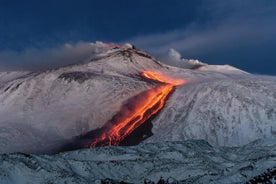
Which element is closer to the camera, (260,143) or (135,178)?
(135,178)

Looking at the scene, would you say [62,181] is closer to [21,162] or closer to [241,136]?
[21,162]

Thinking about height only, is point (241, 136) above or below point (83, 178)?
above

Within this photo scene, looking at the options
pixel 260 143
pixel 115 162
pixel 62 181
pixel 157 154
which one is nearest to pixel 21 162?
pixel 62 181

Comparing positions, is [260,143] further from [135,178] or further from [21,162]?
[21,162]

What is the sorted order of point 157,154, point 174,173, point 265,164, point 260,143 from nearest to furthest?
point 265,164 → point 174,173 → point 157,154 → point 260,143

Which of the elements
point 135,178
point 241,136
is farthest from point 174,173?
point 241,136

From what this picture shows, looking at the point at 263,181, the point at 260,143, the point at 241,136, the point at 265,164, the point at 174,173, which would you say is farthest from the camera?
the point at 241,136
